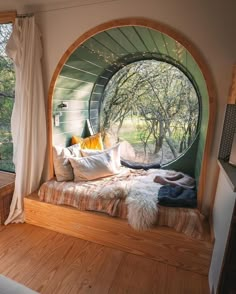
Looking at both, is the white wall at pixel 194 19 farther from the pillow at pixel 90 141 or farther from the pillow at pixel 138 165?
the pillow at pixel 90 141

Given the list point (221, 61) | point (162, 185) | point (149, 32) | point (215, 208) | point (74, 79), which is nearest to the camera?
point (221, 61)

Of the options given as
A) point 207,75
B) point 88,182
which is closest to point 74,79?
point 88,182

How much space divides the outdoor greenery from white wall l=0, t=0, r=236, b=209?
0.63 metres

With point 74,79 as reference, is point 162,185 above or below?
below

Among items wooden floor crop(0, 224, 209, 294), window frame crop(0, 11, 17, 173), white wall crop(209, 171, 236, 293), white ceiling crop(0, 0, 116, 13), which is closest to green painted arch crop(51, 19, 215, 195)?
white ceiling crop(0, 0, 116, 13)

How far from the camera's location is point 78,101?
8.66 ft

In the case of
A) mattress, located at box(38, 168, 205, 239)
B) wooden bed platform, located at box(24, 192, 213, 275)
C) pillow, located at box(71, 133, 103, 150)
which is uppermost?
pillow, located at box(71, 133, 103, 150)

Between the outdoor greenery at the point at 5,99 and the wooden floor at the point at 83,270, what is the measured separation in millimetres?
1024

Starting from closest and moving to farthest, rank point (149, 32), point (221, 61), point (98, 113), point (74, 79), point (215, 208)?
point (221, 61)
point (215, 208)
point (149, 32)
point (74, 79)
point (98, 113)

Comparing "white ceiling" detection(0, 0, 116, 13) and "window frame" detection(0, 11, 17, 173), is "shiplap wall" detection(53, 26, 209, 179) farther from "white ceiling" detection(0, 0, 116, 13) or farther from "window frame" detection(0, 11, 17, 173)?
"window frame" detection(0, 11, 17, 173)

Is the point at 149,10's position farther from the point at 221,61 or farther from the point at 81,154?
the point at 81,154

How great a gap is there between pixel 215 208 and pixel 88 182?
1.22 meters

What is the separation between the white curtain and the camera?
1.96 metres

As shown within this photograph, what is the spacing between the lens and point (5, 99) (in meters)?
2.51
